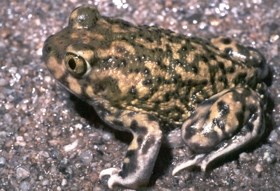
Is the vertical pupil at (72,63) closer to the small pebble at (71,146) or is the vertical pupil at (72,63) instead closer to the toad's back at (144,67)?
the toad's back at (144,67)

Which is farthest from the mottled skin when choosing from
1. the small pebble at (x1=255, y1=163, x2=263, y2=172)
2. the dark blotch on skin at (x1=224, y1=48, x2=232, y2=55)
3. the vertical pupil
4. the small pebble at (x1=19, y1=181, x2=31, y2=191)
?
the small pebble at (x1=19, y1=181, x2=31, y2=191)

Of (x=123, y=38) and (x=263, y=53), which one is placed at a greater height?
(x=123, y=38)

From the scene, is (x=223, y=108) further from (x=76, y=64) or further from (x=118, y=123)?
(x=76, y=64)

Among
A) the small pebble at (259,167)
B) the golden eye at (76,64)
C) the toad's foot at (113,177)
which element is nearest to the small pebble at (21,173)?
the toad's foot at (113,177)

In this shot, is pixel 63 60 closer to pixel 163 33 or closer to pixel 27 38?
pixel 163 33

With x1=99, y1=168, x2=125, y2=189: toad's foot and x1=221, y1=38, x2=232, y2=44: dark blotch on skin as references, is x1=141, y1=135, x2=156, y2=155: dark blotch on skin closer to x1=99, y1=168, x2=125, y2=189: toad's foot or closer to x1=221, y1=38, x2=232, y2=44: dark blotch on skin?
x1=99, y1=168, x2=125, y2=189: toad's foot

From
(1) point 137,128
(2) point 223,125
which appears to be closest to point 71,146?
(1) point 137,128

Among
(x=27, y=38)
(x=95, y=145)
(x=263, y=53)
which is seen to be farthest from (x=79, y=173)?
(x=263, y=53)
